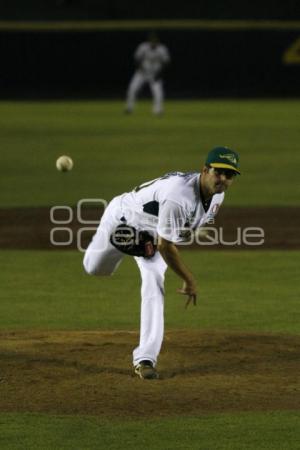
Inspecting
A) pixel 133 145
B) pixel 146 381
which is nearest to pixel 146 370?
pixel 146 381

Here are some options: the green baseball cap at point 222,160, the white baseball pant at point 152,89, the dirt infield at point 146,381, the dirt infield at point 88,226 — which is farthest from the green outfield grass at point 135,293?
the white baseball pant at point 152,89

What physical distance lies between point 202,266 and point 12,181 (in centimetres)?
789

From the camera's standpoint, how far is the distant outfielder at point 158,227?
312 inches

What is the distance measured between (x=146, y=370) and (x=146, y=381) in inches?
3.1

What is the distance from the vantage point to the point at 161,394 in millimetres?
7941

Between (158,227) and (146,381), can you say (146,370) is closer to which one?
(146,381)

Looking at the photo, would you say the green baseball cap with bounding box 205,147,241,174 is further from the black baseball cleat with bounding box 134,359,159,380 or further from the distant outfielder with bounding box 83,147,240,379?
the black baseball cleat with bounding box 134,359,159,380

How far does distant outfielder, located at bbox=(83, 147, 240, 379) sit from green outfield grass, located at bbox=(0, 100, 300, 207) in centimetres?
938

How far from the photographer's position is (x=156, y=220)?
838 centimetres

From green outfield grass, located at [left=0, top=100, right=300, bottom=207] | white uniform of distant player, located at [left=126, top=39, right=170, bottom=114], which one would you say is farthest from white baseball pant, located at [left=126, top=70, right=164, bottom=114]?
Answer: green outfield grass, located at [left=0, top=100, right=300, bottom=207]

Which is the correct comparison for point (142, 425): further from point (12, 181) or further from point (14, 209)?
point (12, 181)

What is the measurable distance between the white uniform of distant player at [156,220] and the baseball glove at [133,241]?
0.15 ft

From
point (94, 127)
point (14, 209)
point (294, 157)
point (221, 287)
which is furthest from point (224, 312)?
point (94, 127)

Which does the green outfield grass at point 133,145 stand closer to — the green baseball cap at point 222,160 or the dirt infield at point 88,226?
the dirt infield at point 88,226
